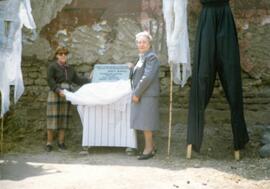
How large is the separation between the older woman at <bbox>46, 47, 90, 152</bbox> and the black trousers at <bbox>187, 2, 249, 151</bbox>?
1.62 m

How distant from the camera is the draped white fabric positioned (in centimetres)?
536

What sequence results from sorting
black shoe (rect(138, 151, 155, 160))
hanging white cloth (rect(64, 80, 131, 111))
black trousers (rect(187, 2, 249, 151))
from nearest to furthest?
1. black trousers (rect(187, 2, 249, 151))
2. black shoe (rect(138, 151, 155, 160))
3. hanging white cloth (rect(64, 80, 131, 111))

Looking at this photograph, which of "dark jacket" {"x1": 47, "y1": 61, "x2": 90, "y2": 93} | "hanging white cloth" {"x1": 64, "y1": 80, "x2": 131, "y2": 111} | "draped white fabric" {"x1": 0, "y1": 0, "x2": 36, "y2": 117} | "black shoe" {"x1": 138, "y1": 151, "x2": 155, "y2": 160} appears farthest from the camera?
"dark jacket" {"x1": 47, "y1": 61, "x2": 90, "y2": 93}

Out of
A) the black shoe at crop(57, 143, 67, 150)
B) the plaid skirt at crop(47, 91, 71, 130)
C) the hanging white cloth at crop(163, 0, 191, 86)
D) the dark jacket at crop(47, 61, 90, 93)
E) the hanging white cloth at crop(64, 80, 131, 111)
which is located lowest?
the black shoe at crop(57, 143, 67, 150)

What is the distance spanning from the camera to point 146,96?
573cm

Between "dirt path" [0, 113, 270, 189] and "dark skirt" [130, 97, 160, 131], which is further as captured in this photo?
"dark skirt" [130, 97, 160, 131]

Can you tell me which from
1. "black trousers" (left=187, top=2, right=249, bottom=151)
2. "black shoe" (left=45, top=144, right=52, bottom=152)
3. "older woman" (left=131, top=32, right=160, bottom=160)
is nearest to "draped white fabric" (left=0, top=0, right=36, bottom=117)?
"black shoe" (left=45, top=144, right=52, bottom=152)

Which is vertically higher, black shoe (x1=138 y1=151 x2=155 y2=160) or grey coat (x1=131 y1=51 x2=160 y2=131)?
grey coat (x1=131 y1=51 x2=160 y2=131)

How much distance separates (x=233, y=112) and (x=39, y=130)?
9.48 feet

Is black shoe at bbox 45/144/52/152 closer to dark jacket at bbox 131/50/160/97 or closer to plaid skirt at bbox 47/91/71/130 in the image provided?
plaid skirt at bbox 47/91/71/130

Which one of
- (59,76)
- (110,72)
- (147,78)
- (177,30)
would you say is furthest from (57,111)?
(177,30)

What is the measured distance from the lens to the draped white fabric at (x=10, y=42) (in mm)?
5363

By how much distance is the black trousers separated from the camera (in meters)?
5.51

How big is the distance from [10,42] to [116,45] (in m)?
1.74
